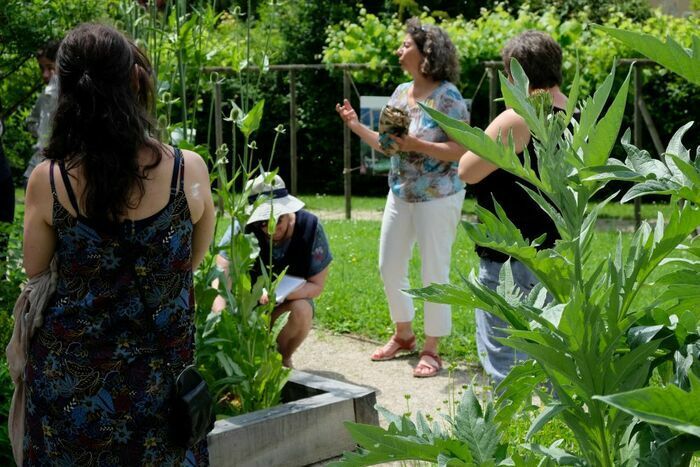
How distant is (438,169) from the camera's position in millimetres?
5773

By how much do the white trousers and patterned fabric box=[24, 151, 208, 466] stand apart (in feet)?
9.70

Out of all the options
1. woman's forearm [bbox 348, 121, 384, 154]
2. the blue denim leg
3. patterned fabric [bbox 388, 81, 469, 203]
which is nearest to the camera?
the blue denim leg

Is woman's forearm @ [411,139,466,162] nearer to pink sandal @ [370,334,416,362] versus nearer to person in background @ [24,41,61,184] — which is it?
pink sandal @ [370,334,416,362]

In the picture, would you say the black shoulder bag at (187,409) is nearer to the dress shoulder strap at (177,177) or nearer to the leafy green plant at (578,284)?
the dress shoulder strap at (177,177)

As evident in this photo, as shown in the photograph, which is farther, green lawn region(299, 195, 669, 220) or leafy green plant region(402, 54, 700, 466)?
green lawn region(299, 195, 669, 220)

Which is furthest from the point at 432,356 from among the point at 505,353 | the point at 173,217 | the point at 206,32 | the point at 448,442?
the point at 448,442

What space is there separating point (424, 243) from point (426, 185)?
341 millimetres

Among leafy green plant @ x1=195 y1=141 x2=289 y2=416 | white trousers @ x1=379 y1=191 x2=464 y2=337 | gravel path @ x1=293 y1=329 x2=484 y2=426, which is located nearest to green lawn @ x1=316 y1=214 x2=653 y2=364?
gravel path @ x1=293 y1=329 x2=484 y2=426

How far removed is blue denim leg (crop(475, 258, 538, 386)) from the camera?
4.34 metres

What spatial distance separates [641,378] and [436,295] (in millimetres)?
326

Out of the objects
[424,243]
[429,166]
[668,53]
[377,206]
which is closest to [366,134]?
[429,166]

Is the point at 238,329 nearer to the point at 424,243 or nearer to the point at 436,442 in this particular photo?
the point at 424,243

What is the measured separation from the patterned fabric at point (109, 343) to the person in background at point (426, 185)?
2.93 meters

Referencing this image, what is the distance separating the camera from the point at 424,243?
5824 millimetres
